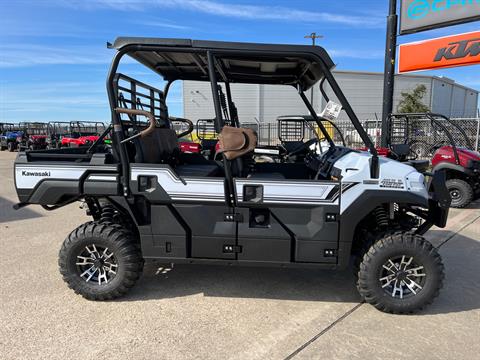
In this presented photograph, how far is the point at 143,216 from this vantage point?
124 inches

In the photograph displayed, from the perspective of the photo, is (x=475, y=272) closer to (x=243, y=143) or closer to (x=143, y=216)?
(x=243, y=143)

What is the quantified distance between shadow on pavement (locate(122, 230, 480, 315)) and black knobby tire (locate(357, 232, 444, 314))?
0.77ft

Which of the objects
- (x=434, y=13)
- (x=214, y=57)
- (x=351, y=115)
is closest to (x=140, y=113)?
(x=214, y=57)

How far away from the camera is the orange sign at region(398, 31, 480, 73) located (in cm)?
1093

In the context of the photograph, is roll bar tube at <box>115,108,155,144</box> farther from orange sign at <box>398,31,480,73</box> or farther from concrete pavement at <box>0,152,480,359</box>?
orange sign at <box>398,31,480,73</box>

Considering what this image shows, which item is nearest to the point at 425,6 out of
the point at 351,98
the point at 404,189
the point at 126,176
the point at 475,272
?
the point at 475,272

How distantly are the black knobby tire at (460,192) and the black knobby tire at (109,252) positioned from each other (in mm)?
6066

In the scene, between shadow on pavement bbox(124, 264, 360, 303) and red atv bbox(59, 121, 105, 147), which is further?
red atv bbox(59, 121, 105, 147)

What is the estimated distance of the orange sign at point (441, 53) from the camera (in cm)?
1093

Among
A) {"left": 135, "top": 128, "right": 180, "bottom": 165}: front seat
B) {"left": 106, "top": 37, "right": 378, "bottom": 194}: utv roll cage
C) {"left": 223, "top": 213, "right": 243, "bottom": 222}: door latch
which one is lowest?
{"left": 223, "top": 213, "right": 243, "bottom": 222}: door latch

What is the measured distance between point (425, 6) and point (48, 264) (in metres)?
11.2

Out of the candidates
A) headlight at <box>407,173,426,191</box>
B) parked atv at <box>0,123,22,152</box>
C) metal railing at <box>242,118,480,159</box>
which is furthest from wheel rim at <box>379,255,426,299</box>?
parked atv at <box>0,123,22,152</box>

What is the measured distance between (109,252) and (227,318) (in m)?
1.12

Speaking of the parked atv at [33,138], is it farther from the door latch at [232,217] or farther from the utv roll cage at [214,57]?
the door latch at [232,217]
